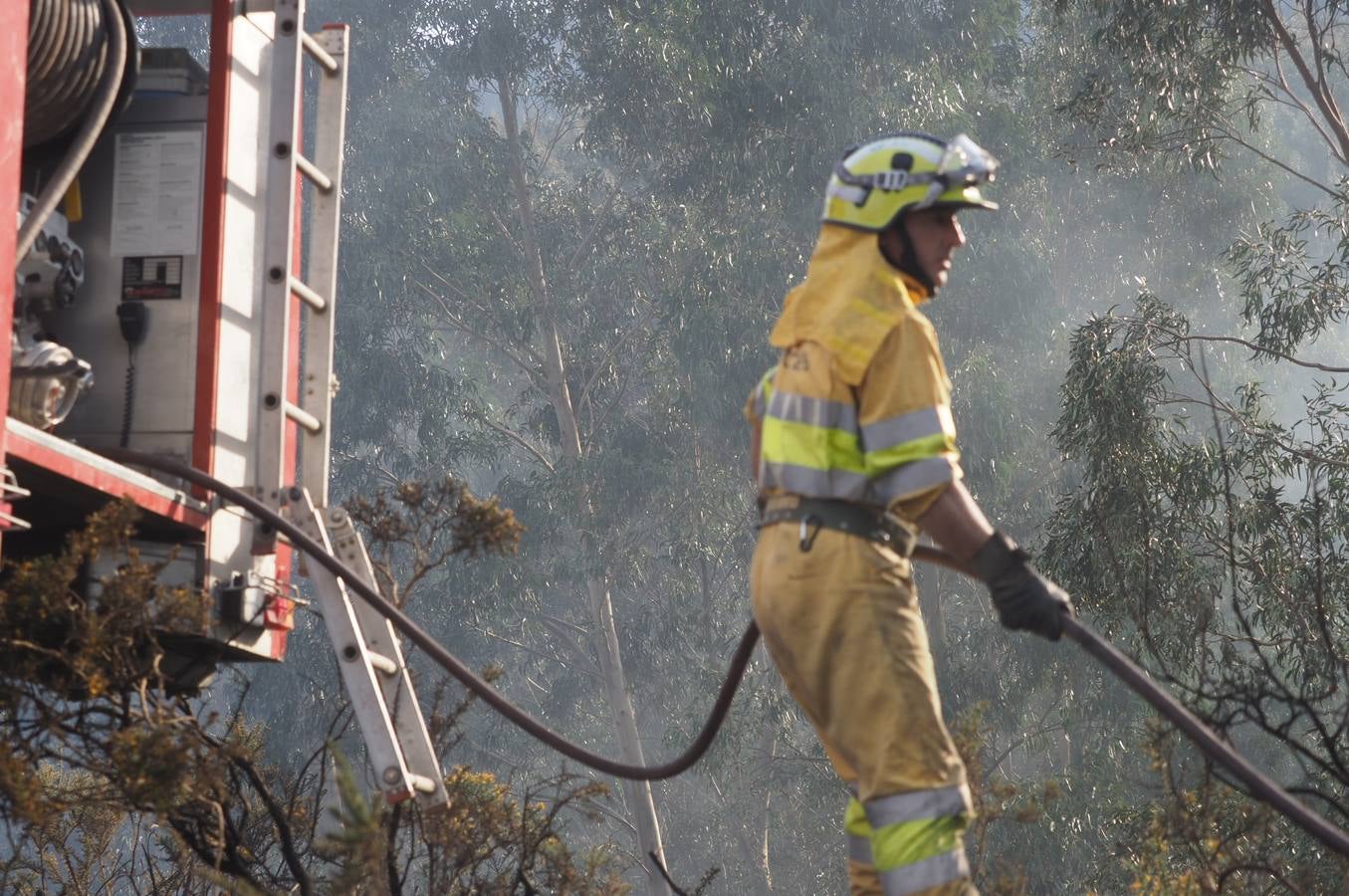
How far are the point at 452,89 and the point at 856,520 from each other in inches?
979

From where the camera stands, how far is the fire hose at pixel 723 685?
13.0ft

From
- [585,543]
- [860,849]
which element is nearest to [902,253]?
[860,849]

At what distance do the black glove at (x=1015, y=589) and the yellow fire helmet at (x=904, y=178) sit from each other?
81cm

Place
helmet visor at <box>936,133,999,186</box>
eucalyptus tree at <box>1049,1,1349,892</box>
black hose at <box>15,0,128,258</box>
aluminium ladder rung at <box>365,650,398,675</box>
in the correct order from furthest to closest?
1. eucalyptus tree at <box>1049,1,1349,892</box>
2. aluminium ladder rung at <box>365,650,398,675</box>
3. black hose at <box>15,0,128,258</box>
4. helmet visor at <box>936,133,999,186</box>

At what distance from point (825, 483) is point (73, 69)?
2823 mm

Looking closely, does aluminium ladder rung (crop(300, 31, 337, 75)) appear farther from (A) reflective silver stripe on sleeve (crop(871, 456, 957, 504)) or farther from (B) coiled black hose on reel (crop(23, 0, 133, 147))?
(A) reflective silver stripe on sleeve (crop(871, 456, 957, 504))

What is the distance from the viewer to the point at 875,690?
3908 millimetres

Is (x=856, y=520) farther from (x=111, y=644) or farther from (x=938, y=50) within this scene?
(x=938, y=50)

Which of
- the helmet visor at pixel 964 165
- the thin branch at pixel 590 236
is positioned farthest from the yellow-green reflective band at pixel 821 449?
the thin branch at pixel 590 236

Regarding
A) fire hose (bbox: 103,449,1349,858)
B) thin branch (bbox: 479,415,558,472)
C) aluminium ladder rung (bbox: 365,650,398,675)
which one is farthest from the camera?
thin branch (bbox: 479,415,558,472)

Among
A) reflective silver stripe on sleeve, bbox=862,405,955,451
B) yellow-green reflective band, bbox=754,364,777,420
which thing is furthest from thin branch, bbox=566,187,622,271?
reflective silver stripe on sleeve, bbox=862,405,955,451

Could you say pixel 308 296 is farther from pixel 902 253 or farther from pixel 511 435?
pixel 511 435

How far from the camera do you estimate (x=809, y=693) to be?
4.11m

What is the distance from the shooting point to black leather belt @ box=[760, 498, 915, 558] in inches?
159
